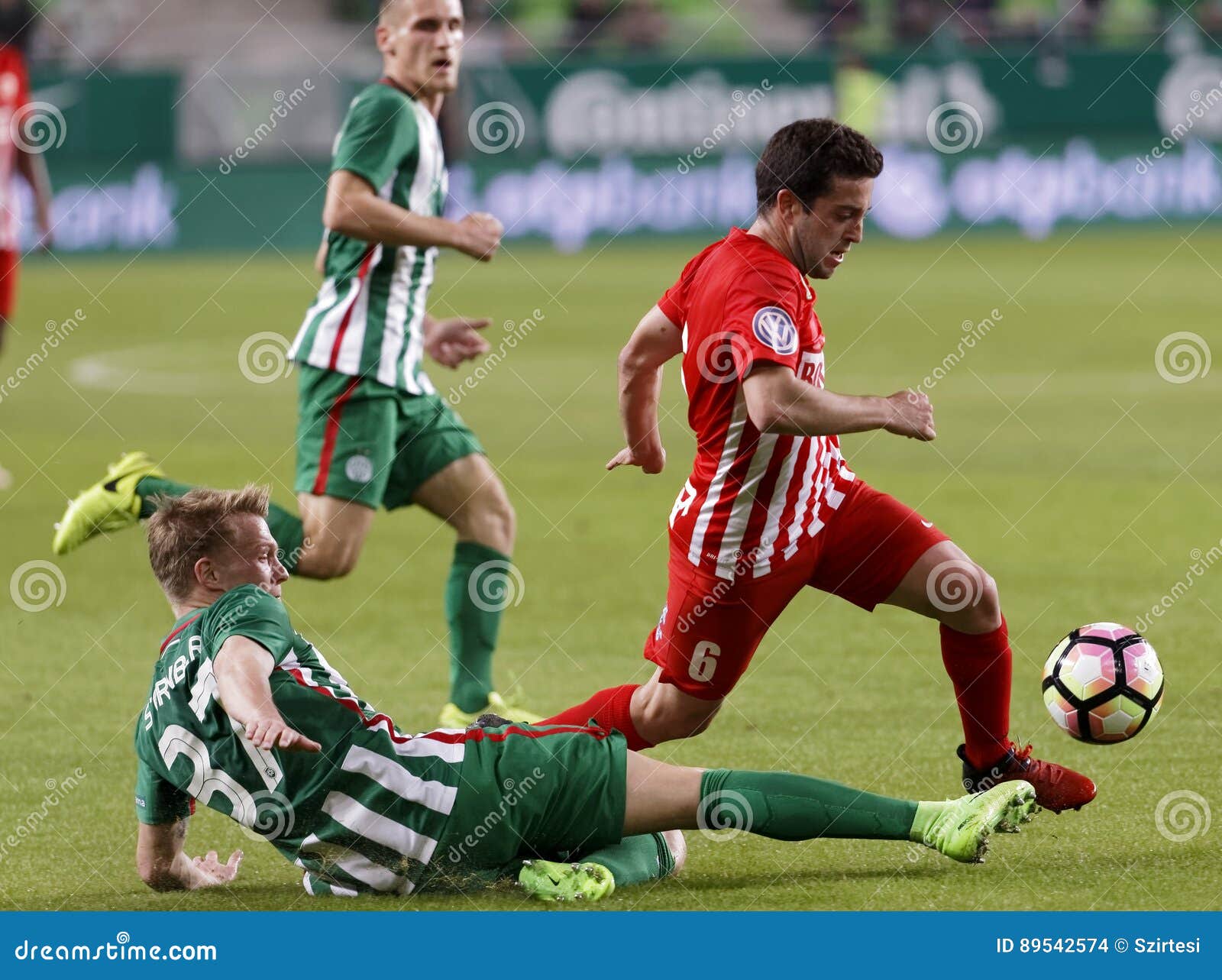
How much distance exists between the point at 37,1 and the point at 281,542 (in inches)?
1112

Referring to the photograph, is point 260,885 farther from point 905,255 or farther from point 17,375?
point 905,255

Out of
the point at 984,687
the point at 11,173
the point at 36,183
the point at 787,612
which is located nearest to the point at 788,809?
the point at 984,687

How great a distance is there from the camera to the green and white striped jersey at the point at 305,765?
181 inches

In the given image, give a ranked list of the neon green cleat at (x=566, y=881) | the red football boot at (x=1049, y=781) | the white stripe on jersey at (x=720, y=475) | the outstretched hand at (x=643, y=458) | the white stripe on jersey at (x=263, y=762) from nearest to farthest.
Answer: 1. the white stripe on jersey at (x=263, y=762)
2. the neon green cleat at (x=566, y=881)
3. the white stripe on jersey at (x=720, y=475)
4. the red football boot at (x=1049, y=781)
5. the outstretched hand at (x=643, y=458)

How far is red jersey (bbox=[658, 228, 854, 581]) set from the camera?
506cm

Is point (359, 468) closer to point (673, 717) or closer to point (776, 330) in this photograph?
point (673, 717)

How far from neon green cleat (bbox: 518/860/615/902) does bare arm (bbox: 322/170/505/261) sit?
2.60 m

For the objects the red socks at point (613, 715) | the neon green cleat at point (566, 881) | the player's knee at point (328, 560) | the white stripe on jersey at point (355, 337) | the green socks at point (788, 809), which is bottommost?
the neon green cleat at point (566, 881)

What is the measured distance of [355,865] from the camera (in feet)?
15.5

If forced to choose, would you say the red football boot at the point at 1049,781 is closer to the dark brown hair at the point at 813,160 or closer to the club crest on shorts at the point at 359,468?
the dark brown hair at the point at 813,160

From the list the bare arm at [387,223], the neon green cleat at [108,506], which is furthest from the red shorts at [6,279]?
the bare arm at [387,223]

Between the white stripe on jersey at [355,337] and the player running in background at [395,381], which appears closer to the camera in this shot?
the player running in background at [395,381]

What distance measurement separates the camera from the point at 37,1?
32.4 metres

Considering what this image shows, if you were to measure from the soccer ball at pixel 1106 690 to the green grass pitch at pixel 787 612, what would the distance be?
239 millimetres
